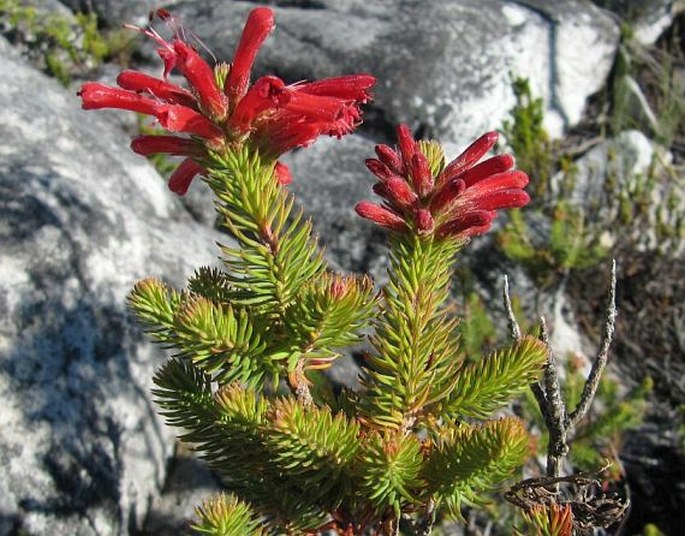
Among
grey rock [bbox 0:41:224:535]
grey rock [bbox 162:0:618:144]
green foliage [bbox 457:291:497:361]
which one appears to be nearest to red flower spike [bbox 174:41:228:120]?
grey rock [bbox 0:41:224:535]

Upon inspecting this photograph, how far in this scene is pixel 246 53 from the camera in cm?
155

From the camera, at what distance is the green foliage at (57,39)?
500 cm

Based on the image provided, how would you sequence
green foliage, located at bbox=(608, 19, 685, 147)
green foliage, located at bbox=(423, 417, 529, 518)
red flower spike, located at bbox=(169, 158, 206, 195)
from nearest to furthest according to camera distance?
green foliage, located at bbox=(423, 417, 529, 518) → red flower spike, located at bbox=(169, 158, 206, 195) → green foliage, located at bbox=(608, 19, 685, 147)

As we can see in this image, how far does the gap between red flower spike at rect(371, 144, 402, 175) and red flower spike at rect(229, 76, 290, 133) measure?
20cm

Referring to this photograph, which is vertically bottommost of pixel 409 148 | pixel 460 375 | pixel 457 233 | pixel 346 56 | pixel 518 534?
pixel 346 56

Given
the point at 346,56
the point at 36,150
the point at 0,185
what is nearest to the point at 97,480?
the point at 0,185

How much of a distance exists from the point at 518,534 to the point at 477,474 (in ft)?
0.47

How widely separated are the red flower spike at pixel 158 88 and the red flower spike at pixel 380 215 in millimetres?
367

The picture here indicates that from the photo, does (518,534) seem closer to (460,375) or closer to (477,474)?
(477,474)

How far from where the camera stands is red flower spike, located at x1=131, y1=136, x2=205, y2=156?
62.4 inches

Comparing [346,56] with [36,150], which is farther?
[346,56]

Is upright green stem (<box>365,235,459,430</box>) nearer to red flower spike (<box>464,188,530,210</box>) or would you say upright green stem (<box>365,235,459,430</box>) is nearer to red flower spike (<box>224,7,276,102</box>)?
red flower spike (<box>464,188,530,210</box>)

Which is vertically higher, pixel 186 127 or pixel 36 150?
pixel 186 127

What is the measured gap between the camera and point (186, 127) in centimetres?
148
